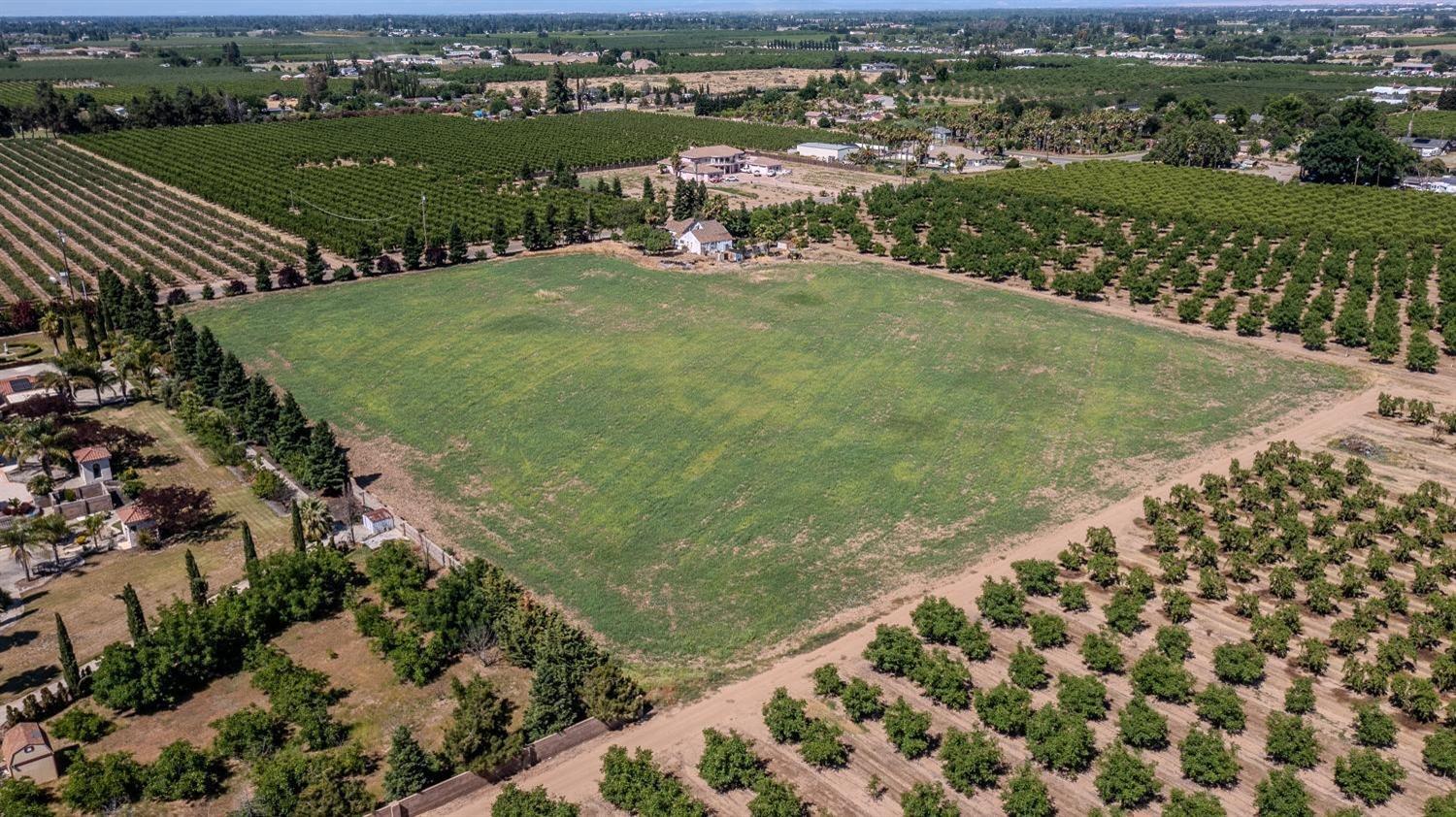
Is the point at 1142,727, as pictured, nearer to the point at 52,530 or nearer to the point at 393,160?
the point at 52,530

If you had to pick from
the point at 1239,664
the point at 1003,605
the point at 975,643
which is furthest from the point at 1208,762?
the point at 1003,605

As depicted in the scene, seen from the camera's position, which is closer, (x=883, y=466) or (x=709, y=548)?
(x=709, y=548)

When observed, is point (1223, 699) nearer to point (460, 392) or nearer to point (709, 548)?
point (709, 548)

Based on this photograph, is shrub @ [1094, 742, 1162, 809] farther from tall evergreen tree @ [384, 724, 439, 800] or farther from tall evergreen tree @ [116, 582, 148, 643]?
tall evergreen tree @ [116, 582, 148, 643]

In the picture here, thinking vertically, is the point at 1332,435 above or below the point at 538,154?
below

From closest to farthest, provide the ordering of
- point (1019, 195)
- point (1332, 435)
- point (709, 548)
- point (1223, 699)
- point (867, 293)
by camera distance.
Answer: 1. point (1223, 699)
2. point (709, 548)
3. point (1332, 435)
4. point (867, 293)
5. point (1019, 195)

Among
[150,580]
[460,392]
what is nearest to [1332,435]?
[460,392]

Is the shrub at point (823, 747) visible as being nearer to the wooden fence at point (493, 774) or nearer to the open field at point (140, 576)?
the wooden fence at point (493, 774)

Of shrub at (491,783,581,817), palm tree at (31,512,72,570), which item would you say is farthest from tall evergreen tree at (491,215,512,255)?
shrub at (491,783,581,817)
